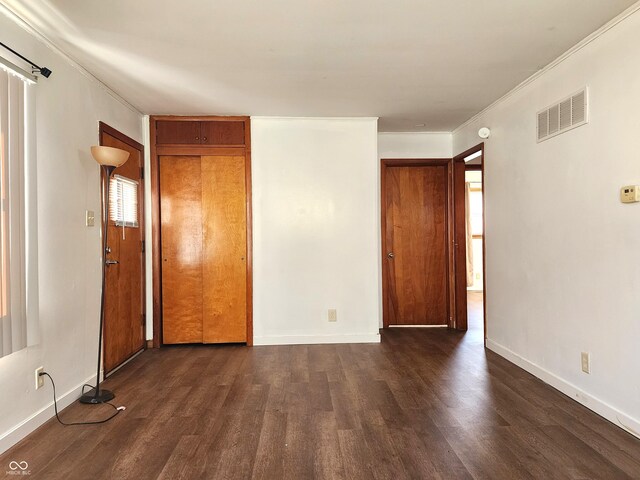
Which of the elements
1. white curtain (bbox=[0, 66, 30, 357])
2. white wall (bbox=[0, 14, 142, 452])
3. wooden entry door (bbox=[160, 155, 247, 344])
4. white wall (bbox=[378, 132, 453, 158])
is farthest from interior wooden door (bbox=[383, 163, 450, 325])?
white curtain (bbox=[0, 66, 30, 357])

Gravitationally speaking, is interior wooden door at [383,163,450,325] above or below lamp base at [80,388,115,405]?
above

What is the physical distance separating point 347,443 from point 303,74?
103 inches

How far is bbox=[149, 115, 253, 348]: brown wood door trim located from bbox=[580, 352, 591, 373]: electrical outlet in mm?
2991

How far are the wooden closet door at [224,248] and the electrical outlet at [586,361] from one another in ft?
10.1

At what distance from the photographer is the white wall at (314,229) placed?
4.26m

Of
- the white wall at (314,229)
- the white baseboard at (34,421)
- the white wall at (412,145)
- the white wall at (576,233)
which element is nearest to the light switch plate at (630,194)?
the white wall at (576,233)

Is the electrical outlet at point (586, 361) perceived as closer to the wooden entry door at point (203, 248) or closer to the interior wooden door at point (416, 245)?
the interior wooden door at point (416, 245)

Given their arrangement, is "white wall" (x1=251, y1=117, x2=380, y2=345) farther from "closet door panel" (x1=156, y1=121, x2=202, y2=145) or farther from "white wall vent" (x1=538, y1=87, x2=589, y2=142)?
"white wall vent" (x1=538, y1=87, x2=589, y2=142)

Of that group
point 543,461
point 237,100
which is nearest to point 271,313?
point 237,100

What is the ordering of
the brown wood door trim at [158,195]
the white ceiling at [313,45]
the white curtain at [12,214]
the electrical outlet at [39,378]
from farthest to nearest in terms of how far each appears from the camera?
the brown wood door trim at [158,195], the electrical outlet at [39,378], the white ceiling at [313,45], the white curtain at [12,214]

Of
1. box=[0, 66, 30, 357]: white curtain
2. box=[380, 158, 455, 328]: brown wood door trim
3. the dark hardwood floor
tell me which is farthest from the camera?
box=[380, 158, 455, 328]: brown wood door trim

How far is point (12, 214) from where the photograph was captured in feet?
7.02

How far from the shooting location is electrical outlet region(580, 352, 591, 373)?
260cm

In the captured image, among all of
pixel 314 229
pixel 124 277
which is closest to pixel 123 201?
pixel 124 277
